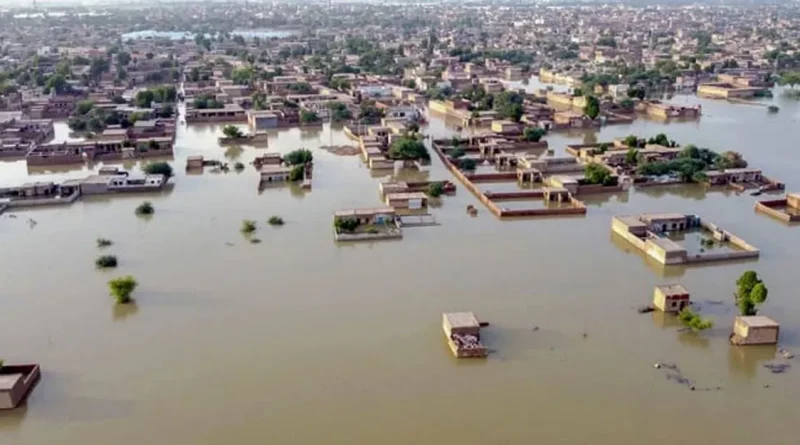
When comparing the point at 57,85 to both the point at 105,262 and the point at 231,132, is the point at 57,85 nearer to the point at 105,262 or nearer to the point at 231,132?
the point at 231,132

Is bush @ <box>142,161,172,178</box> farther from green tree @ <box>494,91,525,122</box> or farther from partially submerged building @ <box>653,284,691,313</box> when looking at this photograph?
partially submerged building @ <box>653,284,691,313</box>

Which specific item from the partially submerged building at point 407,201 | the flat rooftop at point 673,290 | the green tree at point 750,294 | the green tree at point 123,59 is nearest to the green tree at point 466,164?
the partially submerged building at point 407,201

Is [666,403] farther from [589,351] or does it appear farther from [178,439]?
[178,439]

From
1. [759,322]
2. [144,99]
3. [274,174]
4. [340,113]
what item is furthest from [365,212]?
[144,99]

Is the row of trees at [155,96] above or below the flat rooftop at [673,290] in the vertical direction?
above

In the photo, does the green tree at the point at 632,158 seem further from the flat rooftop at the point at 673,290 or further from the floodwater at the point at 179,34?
the floodwater at the point at 179,34

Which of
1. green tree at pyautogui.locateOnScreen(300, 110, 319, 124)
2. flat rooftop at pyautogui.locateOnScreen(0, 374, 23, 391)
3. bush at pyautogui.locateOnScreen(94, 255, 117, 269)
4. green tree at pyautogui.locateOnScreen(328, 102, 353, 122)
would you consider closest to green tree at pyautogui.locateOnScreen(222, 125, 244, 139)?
green tree at pyautogui.locateOnScreen(300, 110, 319, 124)

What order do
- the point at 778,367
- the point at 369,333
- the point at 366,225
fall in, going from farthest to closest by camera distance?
the point at 366,225 < the point at 369,333 < the point at 778,367
